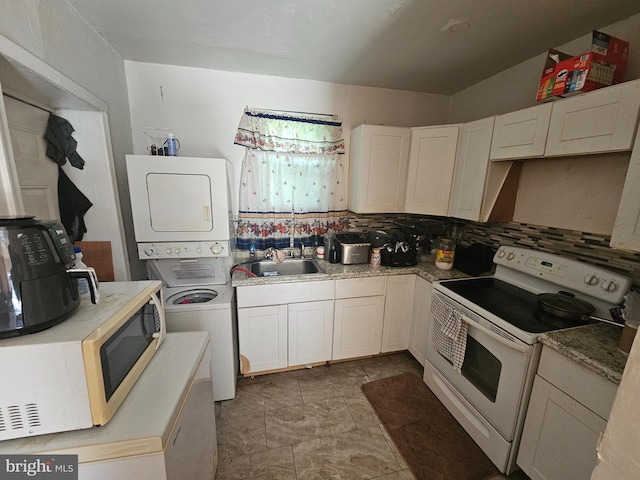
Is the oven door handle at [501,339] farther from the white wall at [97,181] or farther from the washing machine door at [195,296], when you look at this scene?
the white wall at [97,181]

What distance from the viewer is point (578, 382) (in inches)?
44.8

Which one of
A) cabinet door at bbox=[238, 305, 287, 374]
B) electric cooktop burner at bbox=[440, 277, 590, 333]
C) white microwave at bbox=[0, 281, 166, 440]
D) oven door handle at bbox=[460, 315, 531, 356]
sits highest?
white microwave at bbox=[0, 281, 166, 440]

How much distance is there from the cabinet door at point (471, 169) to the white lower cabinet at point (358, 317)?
88 cm

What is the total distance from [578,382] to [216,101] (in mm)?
2891

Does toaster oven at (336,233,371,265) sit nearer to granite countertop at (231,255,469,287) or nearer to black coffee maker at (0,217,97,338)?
granite countertop at (231,255,469,287)

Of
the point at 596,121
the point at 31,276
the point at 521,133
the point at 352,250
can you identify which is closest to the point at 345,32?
the point at 521,133

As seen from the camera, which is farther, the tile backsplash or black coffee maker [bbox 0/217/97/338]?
the tile backsplash

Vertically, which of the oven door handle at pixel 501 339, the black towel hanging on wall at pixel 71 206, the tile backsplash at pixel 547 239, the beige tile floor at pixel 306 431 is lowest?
the beige tile floor at pixel 306 431

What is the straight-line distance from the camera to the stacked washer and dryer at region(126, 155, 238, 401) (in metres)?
1.65

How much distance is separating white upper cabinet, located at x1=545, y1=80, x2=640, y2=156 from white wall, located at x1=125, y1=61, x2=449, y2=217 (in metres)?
1.49

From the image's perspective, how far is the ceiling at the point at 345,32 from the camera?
1.35 metres

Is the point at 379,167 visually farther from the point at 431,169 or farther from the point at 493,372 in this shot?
the point at 493,372

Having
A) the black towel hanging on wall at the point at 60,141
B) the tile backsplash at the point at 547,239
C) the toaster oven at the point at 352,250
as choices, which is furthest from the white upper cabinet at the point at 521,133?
the black towel hanging on wall at the point at 60,141

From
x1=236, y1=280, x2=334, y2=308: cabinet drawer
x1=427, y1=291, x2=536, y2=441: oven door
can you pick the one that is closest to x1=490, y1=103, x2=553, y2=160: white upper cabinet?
x1=427, y1=291, x2=536, y2=441: oven door
